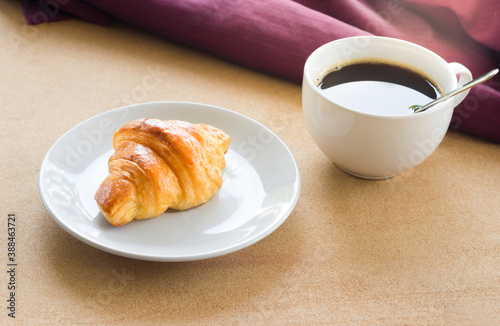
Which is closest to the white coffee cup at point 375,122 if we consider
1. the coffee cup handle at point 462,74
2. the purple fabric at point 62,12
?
the coffee cup handle at point 462,74

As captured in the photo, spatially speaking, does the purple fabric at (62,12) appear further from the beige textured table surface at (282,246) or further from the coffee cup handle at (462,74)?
the coffee cup handle at (462,74)

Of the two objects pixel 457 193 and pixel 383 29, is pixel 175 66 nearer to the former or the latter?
pixel 383 29

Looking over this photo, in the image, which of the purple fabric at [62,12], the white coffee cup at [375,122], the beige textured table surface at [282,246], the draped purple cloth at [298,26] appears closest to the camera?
the beige textured table surface at [282,246]

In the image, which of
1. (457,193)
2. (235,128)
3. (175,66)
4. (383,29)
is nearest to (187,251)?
(235,128)

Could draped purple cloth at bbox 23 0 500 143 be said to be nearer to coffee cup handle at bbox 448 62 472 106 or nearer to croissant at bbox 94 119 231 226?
coffee cup handle at bbox 448 62 472 106

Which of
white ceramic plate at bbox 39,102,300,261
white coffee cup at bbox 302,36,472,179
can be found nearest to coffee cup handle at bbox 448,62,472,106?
white coffee cup at bbox 302,36,472,179

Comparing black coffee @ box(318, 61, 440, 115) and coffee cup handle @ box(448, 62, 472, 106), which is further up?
coffee cup handle @ box(448, 62, 472, 106)

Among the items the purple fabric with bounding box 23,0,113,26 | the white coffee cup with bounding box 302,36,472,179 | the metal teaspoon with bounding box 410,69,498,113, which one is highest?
the metal teaspoon with bounding box 410,69,498,113
